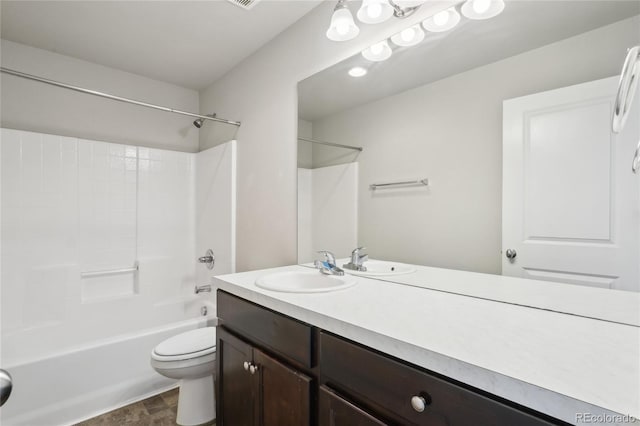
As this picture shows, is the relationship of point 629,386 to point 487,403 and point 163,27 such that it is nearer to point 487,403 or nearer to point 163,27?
point 487,403

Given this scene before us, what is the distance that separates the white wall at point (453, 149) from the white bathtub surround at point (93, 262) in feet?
4.30

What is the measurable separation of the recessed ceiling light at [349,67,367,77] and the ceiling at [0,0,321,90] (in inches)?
18.8

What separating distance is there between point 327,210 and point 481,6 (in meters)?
1.11

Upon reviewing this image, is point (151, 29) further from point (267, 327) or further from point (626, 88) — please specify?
point (626, 88)

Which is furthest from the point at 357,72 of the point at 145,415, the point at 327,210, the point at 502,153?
the point at 145,415

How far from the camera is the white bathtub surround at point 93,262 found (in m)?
1.91

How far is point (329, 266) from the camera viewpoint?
150cm

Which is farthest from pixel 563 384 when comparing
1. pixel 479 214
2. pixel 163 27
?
pixel 163 27

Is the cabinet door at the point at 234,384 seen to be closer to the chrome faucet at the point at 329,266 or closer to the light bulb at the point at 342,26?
the chrome faucet at the point at 329,266

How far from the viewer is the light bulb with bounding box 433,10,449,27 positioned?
125 centimetres

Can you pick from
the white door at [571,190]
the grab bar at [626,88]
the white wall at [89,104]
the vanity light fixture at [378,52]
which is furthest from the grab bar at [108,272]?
the grab bar at [626,88]

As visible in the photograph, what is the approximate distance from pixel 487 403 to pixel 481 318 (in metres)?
0.31

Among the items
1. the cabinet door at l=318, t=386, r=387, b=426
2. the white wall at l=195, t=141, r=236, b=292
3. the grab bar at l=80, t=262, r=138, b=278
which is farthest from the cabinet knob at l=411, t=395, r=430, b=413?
the grab bar at l=80, t=262, r=138, b=278

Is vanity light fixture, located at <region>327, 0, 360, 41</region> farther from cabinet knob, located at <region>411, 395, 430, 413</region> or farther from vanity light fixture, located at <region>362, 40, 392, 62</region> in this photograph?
cabinet knob, located at <region>411, 395, 430, 413</region>
